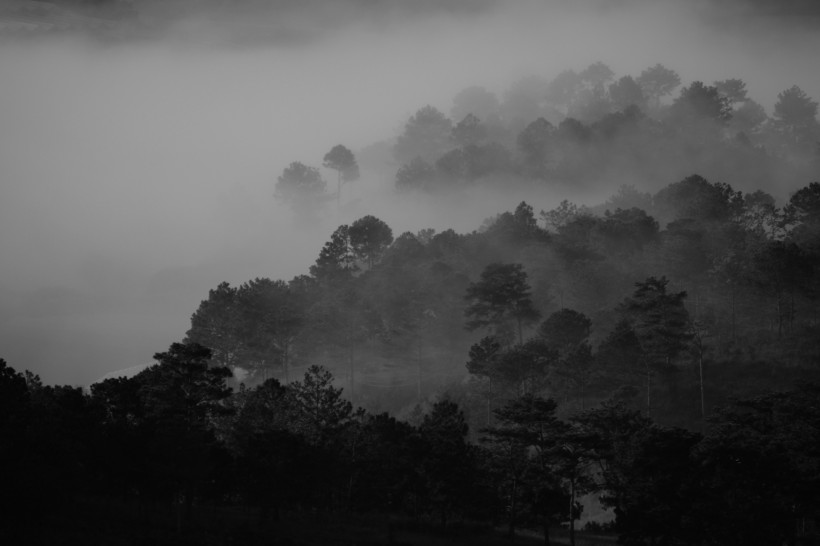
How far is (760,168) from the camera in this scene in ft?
615

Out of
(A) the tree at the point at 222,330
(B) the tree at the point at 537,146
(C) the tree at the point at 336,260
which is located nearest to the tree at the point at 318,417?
(A) the tree at the point at 222,330

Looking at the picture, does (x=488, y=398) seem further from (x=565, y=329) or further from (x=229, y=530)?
(x=229, y=530)

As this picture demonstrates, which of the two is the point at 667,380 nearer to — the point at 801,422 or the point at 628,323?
Answer: the point at 628,323

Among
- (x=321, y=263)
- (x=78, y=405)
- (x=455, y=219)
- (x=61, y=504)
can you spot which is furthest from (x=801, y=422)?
(x=455, y=219)

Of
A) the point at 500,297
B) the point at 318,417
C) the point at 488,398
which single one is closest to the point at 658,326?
the point at 488,398

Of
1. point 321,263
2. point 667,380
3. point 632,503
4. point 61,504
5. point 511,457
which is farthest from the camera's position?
point 321,263

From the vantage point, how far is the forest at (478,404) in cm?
4906

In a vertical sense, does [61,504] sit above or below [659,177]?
below

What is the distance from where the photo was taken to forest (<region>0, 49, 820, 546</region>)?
4906cm

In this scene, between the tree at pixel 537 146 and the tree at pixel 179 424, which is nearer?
the tree at pixel 179 424

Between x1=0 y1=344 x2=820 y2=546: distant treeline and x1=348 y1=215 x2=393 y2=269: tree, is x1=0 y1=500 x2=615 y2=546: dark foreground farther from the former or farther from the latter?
x1=348 y1=215 x2=393 y2=269: tree

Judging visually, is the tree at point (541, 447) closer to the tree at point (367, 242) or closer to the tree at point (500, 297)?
the tree at point (500, 297)

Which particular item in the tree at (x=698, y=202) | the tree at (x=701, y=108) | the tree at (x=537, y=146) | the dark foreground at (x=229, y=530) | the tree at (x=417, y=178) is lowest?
the dark foreground at (x=229, y=530)

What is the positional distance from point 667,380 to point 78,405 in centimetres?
5743
